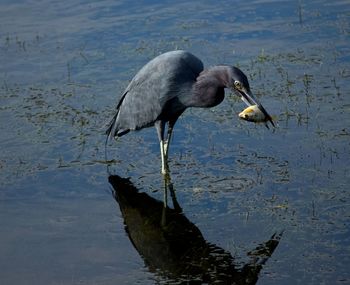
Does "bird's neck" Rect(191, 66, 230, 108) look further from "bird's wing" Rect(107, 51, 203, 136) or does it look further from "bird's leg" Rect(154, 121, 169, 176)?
"bird's leg" Rect(154, 121, 169, 176)

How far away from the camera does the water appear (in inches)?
288

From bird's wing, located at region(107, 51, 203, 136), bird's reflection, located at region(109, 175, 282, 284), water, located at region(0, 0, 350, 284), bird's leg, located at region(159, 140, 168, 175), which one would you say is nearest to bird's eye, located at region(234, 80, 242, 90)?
bird's wing, located at region(107, 51, 203, 136)

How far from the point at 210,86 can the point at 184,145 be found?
3.94 ft

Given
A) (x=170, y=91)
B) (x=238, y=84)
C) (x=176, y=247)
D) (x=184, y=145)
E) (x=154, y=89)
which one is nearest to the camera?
(x=176, y=247)

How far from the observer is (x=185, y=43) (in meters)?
12.9

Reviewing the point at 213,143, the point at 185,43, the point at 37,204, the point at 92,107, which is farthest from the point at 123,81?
the point at 37,204

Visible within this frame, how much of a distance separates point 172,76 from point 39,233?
207 centimetres

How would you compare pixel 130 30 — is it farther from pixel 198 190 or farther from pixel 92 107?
pixel 198 190

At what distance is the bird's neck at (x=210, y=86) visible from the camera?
27.2ft

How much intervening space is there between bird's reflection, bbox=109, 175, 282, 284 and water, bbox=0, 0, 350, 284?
2.7 inches

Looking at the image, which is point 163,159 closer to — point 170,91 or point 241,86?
point 170,91

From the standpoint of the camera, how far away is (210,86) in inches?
332

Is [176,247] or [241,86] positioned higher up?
[241,86]

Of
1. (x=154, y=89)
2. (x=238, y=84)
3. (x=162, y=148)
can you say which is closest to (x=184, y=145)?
(x=162, y=148)
